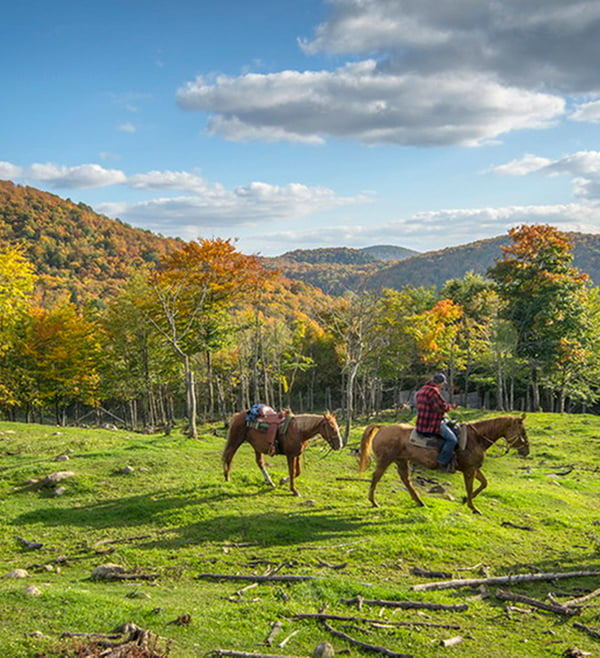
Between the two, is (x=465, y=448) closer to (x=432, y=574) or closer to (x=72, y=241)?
(x=432, y=574)

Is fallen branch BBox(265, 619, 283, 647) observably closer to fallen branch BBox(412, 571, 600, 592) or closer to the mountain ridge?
fallen branch BBox(412, 571, 600, 592)

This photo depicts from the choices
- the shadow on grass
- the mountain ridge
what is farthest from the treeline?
the mountain ridge

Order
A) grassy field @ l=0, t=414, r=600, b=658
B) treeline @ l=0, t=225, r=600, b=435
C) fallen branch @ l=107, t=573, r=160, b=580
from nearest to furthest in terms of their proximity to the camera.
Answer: grassy field @ l=0, t=414, r=600, b=658 < fallen branch @ l=107, t=573, r=160, b=580 < treeline @ l=0, t=225, r=600, b=435

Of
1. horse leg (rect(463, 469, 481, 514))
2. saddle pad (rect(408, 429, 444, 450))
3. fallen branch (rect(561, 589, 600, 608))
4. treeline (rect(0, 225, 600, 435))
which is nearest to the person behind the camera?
fallen branch (rect(561, 589, 600, 608))

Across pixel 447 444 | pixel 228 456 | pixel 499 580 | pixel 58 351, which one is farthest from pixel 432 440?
pixel 58 351

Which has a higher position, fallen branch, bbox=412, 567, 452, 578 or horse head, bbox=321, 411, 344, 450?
horse head, bbox=321, 411, 344, 450

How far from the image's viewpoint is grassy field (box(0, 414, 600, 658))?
668 centimetres

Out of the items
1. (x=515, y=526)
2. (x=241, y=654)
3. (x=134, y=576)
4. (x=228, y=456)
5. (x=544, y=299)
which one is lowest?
(x=515, y=526)

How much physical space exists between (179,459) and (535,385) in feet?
128

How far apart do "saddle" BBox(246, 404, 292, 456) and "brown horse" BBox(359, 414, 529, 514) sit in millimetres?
2516

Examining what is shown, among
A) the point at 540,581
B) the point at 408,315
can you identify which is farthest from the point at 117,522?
the point at 408,315

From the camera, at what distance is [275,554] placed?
1001 centimetres

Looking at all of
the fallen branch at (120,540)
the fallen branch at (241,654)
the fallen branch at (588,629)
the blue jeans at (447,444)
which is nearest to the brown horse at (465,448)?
the blue jeans at (447,444)

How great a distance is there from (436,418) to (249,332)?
39593 millimetres
